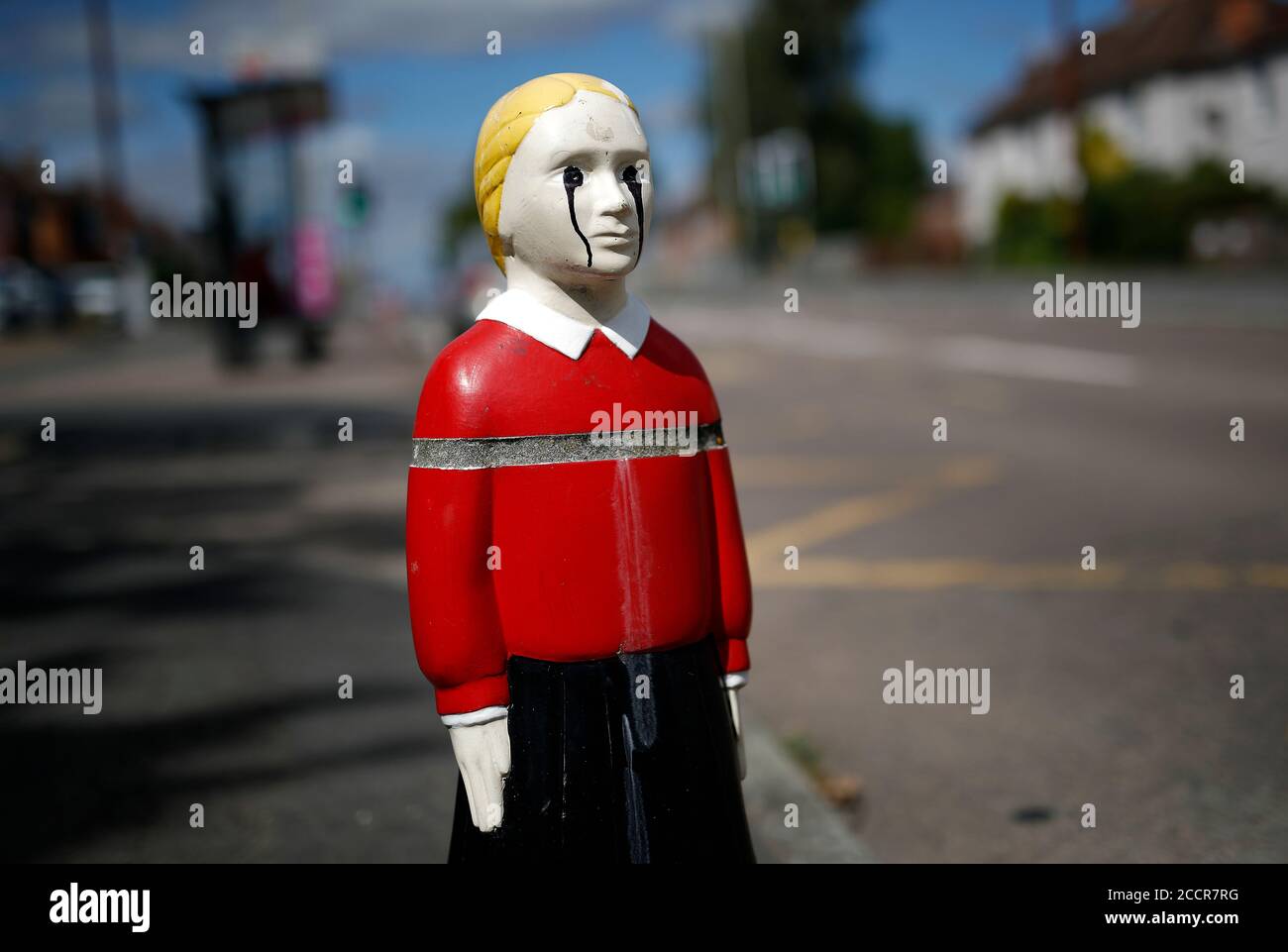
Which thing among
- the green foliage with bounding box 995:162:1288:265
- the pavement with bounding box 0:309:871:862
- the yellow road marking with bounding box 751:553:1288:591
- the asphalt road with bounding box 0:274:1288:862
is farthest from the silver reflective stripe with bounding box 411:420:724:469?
the green foliage with bounding box 995:162:1288:265

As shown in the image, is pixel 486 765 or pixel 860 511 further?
pixel 860 511

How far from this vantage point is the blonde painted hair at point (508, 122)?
2.29m

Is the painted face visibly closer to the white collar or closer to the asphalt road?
the white collar

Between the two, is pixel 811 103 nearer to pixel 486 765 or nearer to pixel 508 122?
pixel 508 122

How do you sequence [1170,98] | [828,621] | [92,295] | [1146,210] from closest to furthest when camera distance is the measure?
[828,621], [1146,210], [1170,98], [92,295]

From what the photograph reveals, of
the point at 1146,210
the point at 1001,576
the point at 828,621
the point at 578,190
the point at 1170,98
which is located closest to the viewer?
the point at 578,190

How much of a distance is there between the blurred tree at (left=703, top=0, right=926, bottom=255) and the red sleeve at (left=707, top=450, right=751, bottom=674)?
5712 cm

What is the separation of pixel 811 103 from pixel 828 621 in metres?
57.8

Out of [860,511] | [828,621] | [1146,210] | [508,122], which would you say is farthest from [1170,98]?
[508,122]

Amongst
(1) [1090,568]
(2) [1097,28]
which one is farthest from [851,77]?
(1) [1090,568]

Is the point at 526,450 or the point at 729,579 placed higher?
the point at 526,450

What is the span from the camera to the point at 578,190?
227 cm

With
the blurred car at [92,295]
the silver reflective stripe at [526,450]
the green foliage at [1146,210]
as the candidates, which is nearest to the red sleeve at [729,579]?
the silver reflective stripe at [526,450]
